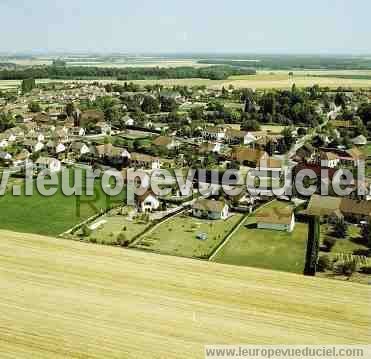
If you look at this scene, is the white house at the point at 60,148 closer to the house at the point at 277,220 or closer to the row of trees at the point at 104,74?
the house at the point at 277,220

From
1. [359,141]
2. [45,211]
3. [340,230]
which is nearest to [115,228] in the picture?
[45,211]

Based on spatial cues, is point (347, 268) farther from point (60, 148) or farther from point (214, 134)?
point (214, 134)

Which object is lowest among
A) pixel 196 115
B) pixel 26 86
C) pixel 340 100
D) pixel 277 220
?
pixel 277 220

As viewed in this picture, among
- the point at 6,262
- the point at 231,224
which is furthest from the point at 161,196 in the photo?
the point at 6,262

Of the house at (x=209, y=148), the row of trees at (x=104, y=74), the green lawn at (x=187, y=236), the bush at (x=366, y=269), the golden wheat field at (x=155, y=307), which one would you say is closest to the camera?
the golden wheat field at (x=155, y=307)

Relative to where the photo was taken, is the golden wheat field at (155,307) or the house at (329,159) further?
the house at (329,159)

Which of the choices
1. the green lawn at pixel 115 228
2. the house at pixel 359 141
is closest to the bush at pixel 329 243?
the green lawn at pixel 115 228

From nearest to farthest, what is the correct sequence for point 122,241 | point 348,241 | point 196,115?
1. point 122,241
2. point 348,241
3. point 196,115
